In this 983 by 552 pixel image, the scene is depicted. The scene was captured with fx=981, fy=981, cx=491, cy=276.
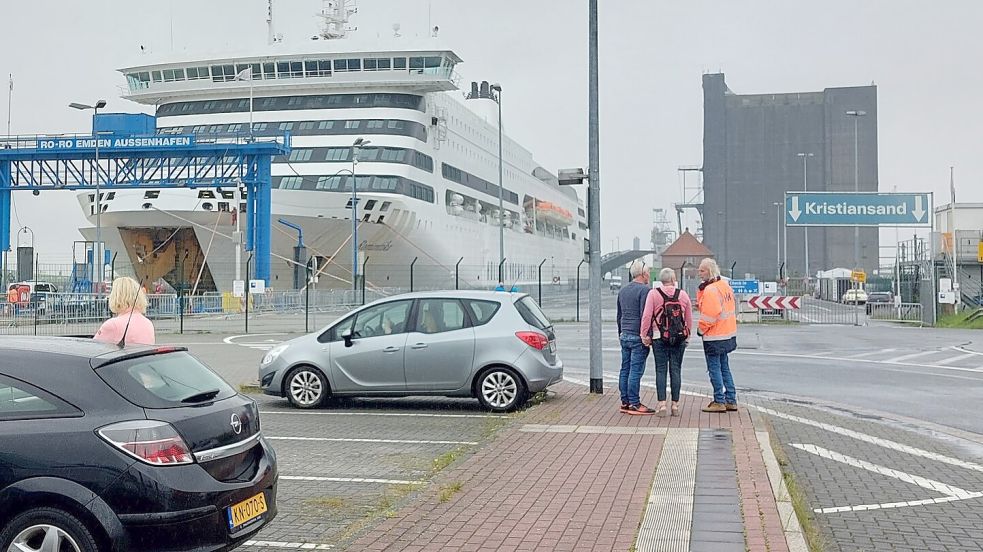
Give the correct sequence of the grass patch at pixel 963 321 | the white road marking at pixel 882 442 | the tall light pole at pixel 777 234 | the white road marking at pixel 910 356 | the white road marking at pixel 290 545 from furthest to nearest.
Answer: the tall light pole at pixel 777 234 < the grass patch at pixel 963 321 < the white road marking at pixel 910 356 < the white road marking at pixel 882 442 < the white road marking at pixel 290 545

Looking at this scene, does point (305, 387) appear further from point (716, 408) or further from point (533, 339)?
point (716, 408)

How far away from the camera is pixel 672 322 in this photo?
997 cm

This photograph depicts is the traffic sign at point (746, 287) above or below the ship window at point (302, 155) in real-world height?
below

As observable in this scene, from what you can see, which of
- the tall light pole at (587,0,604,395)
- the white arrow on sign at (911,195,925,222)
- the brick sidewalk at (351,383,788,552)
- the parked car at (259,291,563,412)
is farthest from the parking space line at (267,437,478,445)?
the white arrow on sign at (911,195,925,222)

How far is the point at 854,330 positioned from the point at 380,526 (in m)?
27.7

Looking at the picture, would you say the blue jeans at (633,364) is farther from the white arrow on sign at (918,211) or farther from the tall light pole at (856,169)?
the tall light pole at (856,169)

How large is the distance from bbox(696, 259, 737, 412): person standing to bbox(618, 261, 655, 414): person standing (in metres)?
0.63

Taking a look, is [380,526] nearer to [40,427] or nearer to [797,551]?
[40,427]

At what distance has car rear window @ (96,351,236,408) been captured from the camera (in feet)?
15.6

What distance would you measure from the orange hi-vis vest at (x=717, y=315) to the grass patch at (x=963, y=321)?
25.0 m

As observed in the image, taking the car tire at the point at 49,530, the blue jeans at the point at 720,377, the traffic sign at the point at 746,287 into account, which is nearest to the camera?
the car tire at the point at 49,530

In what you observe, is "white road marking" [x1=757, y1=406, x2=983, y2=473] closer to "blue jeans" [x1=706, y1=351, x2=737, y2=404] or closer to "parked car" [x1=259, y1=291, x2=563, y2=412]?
"blue jeans" [x1=706, y1=351, x2=737, y2=404]

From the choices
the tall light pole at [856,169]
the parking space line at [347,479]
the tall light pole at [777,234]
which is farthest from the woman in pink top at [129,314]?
the tall light pole at [777,234]

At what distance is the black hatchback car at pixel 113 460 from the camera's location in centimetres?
443
